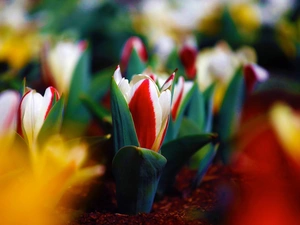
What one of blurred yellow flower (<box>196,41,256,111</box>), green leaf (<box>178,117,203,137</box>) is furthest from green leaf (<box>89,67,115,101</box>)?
green leaf (<box>178,117,203,137</box>)

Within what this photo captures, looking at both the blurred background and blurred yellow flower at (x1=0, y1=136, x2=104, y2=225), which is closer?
blurred yellow flower at (x1=0, y1=136, x2=104, y2=225)

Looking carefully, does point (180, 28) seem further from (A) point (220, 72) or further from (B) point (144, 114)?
(B) point (144, 114)

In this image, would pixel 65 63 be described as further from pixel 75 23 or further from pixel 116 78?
pixel 75 23

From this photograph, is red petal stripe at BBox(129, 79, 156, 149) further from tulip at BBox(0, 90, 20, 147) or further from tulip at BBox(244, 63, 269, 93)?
tulip at BBox(244, 63, 269, 93)

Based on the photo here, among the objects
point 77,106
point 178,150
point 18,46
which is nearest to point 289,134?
point 178,150

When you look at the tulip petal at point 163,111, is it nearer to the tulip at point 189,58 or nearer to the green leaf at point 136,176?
the green leaf at point 136,176

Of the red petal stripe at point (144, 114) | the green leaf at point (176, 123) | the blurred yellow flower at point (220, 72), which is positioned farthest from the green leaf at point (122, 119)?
the blurred yellow flower at point (220, 72)
